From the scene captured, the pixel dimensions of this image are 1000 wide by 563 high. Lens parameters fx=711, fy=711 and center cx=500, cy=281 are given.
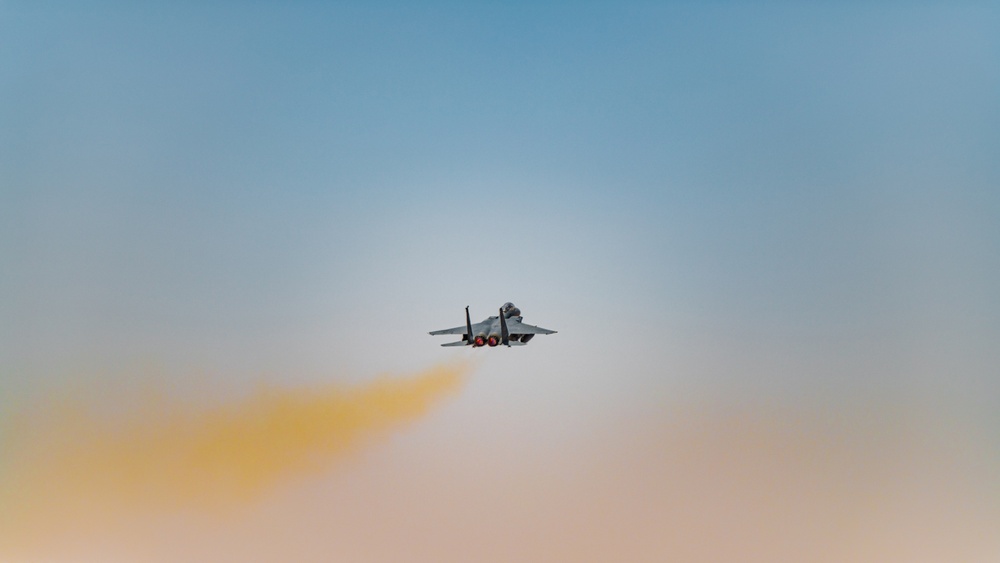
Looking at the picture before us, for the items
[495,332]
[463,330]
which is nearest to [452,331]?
[463,330]

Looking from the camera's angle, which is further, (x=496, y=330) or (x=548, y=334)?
(x=548, y=334)

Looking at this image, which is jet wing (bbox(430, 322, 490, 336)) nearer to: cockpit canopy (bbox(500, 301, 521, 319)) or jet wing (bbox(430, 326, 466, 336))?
jet wing (bbox(430, 326, 466, 336))

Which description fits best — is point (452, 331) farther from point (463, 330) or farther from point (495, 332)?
point (495, 332)

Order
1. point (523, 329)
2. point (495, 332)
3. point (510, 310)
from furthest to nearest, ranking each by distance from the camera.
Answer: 1. point (510, 310)
2. point (523, 329)
3. point (495, 332)

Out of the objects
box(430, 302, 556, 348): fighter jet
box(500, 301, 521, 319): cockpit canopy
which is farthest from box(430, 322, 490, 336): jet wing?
box(500, 301, 521, 319): cockpit canopy

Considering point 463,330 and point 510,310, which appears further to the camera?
point 510,310

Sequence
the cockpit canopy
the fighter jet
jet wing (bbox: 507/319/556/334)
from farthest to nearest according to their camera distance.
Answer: the cockpit canopy
jet wing (bbox: 507/319/556/334)
the fighter jet

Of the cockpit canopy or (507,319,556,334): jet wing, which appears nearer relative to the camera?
(507,319,556,334): jet wing

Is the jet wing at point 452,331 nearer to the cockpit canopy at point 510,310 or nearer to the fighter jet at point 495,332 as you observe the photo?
the fighter jet at point 495,332
